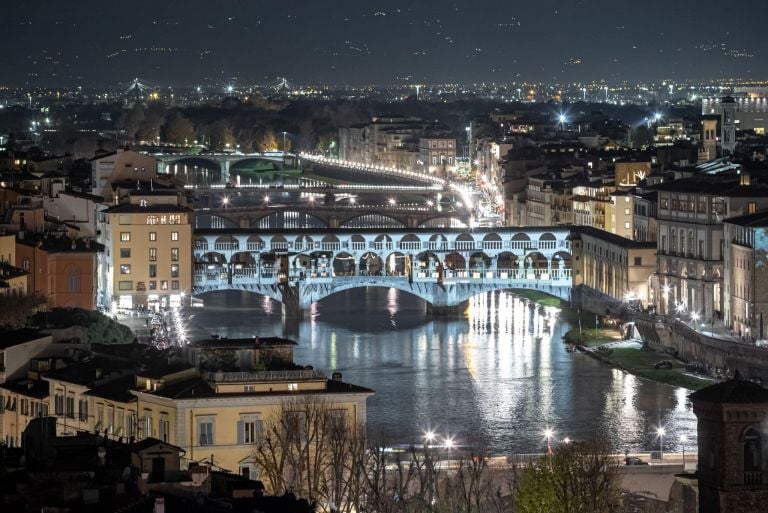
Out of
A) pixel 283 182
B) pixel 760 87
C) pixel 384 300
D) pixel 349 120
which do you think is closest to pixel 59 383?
pixel 384 300

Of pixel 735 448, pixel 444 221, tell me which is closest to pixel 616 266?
pixel 444 221

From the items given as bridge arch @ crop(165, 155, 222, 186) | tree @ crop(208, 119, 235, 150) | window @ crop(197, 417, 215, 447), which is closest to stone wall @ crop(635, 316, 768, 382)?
window @ crop(197, 417, 215, 447)

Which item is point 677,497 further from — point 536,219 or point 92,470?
point 536,219

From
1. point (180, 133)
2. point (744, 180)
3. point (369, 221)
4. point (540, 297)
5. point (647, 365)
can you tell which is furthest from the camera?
point (180, 133)

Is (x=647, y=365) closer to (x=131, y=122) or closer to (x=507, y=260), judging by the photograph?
(x=507, y=260)

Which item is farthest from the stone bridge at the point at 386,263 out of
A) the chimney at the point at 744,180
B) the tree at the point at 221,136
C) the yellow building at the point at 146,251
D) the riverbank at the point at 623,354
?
the tree at the point at 221,136

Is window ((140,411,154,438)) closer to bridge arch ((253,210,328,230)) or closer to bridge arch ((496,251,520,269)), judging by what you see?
bridge arch ((496,251,520,269))
